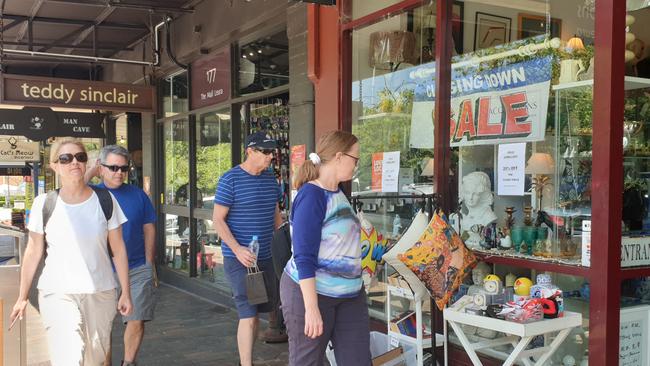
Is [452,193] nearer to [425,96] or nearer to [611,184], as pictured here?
[425,96]

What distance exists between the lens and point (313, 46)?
5176 millimetres

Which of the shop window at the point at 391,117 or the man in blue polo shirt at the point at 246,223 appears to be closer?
the man in blue polo shirt at the point at 246,223

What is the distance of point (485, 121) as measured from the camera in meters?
3.96

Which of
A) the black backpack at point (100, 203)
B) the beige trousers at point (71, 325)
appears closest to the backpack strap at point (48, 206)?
the black backpack at point (100, 203)

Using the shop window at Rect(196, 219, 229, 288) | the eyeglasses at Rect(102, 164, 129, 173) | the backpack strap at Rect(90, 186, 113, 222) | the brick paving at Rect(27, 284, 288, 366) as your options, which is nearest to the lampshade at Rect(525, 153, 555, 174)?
the backpack strap at Rect(90, 186, 113, 222)

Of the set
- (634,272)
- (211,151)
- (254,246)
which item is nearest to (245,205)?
(254,246)

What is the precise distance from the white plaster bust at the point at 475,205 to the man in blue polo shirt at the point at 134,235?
7.06 feet

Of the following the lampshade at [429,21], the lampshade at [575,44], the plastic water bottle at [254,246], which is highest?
the lampshade at [429,21]

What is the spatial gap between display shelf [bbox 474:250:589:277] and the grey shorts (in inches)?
88.1

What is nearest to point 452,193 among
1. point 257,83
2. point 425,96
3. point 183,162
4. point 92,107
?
point 425,96

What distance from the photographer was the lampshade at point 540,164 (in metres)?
3.62

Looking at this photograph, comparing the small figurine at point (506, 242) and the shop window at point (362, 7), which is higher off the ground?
the shop window at point (362, 7)

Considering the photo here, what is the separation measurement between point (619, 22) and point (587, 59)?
34cm

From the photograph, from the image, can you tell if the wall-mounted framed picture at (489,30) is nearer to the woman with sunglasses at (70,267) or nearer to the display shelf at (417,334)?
the display shelf at (417,334)
